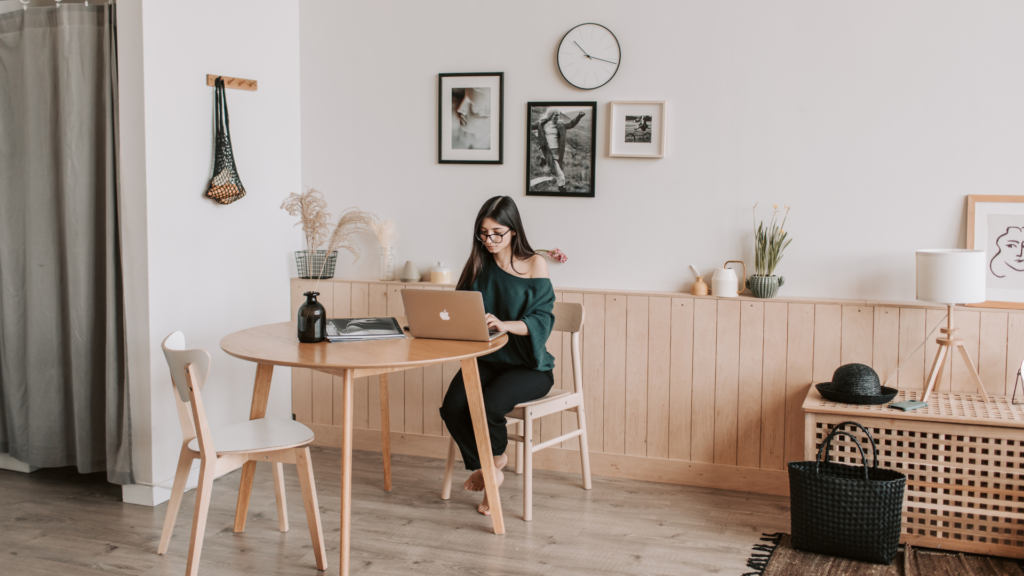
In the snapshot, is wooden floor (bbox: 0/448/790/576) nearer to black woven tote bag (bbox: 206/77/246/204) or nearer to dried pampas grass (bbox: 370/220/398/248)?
dried pampas grass (bbox: 370/220/398/248)

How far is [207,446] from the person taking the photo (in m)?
2.19

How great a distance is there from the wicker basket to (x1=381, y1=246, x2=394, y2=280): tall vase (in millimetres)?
264

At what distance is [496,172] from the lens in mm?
3510

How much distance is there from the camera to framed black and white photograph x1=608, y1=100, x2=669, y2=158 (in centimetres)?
327

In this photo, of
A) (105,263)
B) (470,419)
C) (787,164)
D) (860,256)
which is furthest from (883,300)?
(105,263)

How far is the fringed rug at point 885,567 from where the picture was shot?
2.39 metres

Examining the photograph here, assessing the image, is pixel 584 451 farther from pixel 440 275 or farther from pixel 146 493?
pixel 146 493

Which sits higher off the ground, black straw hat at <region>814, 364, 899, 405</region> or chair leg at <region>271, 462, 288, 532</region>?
black straw hat at <region>814, 364, 899, 405</region>

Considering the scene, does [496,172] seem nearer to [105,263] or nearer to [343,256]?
[343,256]

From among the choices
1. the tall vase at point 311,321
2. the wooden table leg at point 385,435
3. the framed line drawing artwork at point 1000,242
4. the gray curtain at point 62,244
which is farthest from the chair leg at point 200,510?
the framed line drawing artwork at point 1000,242

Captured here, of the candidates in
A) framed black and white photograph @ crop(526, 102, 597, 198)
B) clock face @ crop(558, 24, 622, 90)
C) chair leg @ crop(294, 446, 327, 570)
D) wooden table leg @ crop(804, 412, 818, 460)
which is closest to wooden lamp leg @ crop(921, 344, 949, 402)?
wooden table leg @ crop(804, 412, 818, 460)

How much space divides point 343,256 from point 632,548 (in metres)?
2.07

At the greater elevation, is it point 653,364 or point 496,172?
point 496,172

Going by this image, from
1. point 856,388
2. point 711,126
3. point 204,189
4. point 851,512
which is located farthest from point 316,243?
point 851,512
